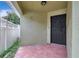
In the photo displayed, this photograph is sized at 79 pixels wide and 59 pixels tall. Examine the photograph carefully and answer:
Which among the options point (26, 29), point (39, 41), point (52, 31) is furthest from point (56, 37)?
point (26, 29)

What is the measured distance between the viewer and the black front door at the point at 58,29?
27.1 ft

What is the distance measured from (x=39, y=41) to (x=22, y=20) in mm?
1741

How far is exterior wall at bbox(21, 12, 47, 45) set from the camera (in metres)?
9.17

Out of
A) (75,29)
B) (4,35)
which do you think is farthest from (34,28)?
(75,29)

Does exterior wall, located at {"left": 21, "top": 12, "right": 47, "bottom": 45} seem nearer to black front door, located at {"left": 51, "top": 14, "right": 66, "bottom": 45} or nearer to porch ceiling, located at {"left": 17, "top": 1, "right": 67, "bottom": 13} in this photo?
porch ceiling, located at {"left": 17, "top": 1, "right": 67, "bottom": 13}

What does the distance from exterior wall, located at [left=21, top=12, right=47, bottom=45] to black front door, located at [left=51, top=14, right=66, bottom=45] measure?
633mm

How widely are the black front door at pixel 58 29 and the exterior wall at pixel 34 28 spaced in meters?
0.63

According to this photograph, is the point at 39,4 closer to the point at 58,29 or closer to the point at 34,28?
the point at 58,29

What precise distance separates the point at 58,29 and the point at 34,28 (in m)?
1.58

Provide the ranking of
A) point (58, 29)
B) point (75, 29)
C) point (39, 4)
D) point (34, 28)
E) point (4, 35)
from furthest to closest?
point (34, 28) → point (58, 29) → point (39, 4) → point (4, 35) → point (75, 29)

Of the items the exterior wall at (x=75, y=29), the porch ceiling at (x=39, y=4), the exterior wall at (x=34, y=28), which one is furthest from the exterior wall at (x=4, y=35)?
the exterior wall at (x=75, y=29)

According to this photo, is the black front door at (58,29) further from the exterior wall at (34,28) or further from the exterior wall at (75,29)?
the exterior wall at (75,29)

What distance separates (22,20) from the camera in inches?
359

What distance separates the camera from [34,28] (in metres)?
9.34
